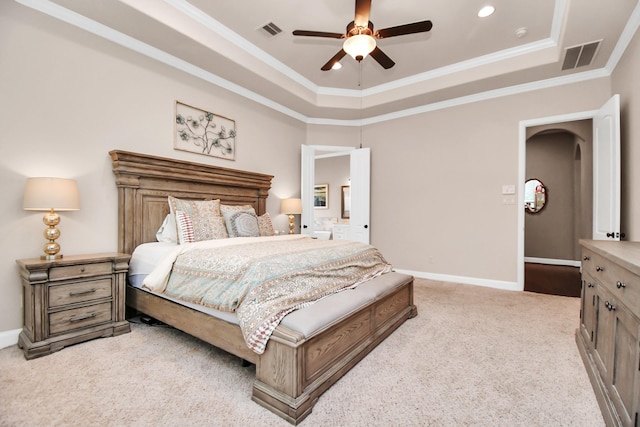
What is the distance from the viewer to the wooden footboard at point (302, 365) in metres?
1.53

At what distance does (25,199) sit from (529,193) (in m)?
8.27

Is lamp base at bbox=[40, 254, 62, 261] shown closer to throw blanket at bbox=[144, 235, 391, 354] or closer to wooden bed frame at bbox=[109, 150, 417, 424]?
wooden bed frame at bbox=[109, 150, 417, 424]

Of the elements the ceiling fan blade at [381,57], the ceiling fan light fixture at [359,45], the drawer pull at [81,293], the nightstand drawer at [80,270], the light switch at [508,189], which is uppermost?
the ceiling fan blade at [381,57]

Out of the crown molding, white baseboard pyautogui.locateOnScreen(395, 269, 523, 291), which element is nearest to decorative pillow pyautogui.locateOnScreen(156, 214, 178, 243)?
the crown molding

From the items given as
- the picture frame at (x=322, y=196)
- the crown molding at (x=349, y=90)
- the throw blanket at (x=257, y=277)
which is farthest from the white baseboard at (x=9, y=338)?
the picture frame at (x=322, y=196)

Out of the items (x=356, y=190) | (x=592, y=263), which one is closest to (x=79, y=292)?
(x=592, y=263)

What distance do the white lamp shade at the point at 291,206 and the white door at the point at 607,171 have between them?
370 cm

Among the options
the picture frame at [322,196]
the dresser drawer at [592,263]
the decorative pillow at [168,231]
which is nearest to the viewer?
the dresser drawer at [592,263]

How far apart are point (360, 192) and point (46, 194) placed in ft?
13.4

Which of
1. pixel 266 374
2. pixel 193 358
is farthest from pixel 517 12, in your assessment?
pixel 193 358

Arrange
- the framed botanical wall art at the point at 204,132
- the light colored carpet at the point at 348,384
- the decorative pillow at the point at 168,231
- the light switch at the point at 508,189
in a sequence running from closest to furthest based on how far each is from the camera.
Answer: the light colored carpet at the point at 348,384
the decorative pillow at the point at 168,231
the framed botanical wall art at the point at 204,132
the light switch at the point at 508,189

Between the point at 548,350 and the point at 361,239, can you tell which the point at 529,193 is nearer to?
the point at 361,239

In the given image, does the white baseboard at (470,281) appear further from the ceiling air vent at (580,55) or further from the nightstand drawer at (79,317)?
the nightstand drawer at (79,317)

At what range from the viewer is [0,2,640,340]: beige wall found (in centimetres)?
239
